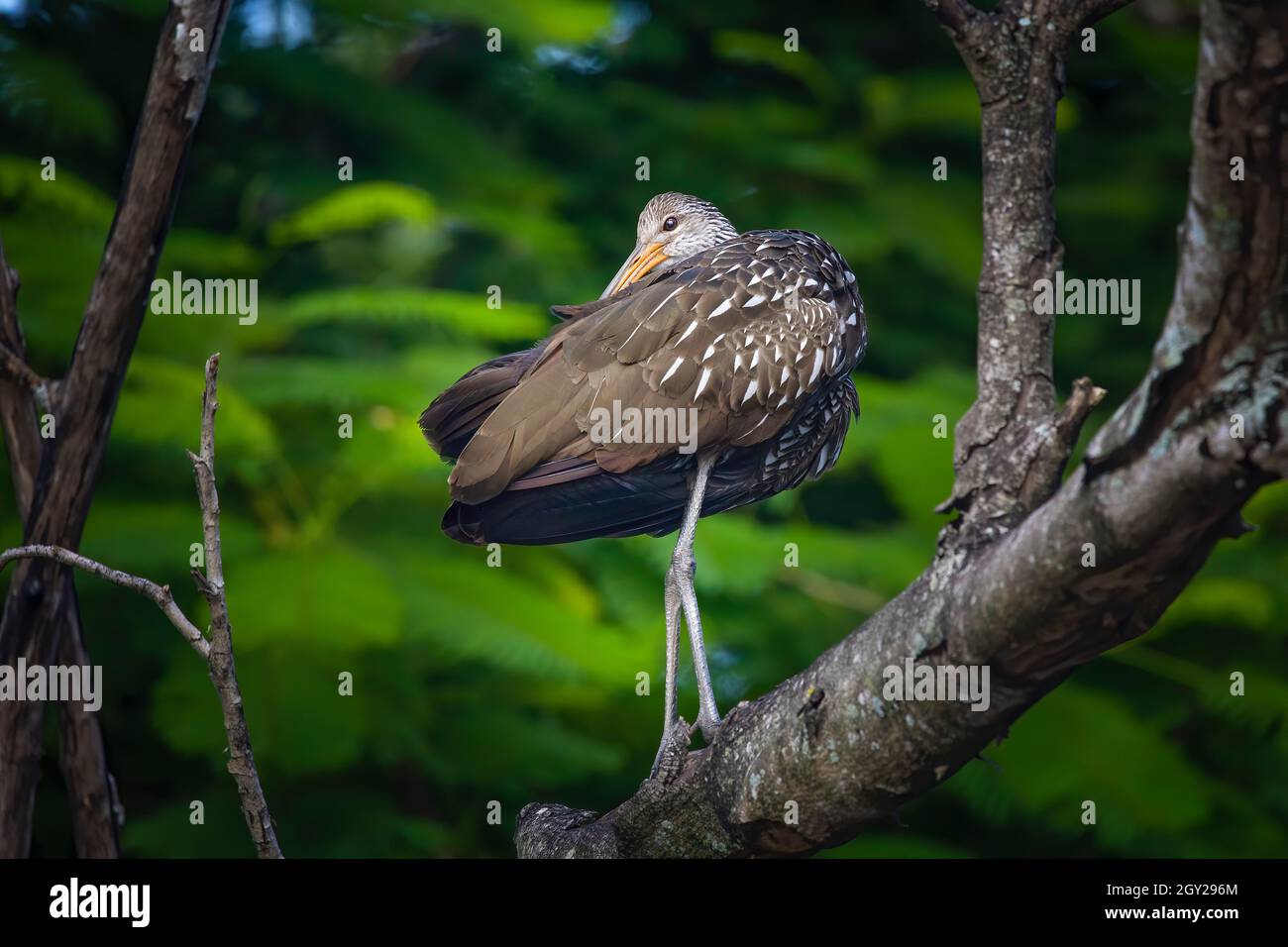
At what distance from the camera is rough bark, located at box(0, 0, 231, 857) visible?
486 cm

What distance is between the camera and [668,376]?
15.7 ft

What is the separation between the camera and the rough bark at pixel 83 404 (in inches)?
191

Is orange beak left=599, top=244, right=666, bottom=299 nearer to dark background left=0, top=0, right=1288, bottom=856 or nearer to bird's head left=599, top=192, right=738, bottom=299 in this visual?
bird's head left=599, top=192, right=738, bottom=299

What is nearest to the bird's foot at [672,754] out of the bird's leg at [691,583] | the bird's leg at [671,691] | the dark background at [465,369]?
the bird's leg at [671,691]

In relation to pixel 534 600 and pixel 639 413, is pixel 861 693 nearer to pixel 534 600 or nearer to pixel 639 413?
pixel 639 413

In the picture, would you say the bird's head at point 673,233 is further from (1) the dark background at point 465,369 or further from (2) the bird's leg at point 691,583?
(1) the dark background at point 465,369

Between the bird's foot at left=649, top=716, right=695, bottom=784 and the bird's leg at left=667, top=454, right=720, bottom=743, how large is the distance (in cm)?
14

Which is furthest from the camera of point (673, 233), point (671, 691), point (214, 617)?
point (673, 233)

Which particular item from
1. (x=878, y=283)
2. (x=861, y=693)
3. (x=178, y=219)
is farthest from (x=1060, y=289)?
(x=178, y=219)

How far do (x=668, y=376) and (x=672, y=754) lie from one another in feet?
4.42

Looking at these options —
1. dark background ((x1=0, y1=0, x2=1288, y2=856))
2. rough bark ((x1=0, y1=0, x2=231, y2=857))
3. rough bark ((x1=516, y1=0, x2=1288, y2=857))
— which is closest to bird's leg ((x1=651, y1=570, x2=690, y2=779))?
rough bark ((x1=516, y1=0, x2=1288, y2=857))

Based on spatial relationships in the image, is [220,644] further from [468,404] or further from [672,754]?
[672,754]

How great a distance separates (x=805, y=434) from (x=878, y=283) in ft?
22.8

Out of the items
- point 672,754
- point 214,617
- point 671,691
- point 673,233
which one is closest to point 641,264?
point 673,233
